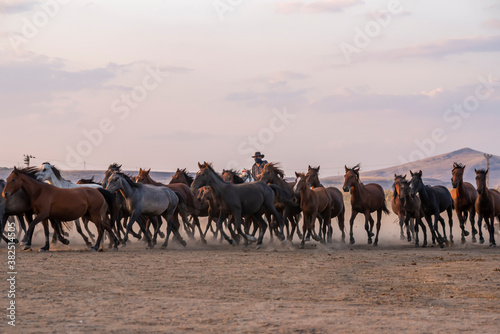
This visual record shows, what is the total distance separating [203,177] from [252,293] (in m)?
7.77

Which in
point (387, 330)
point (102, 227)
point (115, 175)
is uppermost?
point (115, 175)

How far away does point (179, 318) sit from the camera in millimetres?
8102

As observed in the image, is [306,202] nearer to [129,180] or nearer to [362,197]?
[362,197]

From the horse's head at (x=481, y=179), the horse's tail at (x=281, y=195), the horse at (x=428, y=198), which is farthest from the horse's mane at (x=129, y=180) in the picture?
the horse's head at (x=481, y=179)

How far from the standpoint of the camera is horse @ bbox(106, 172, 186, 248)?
17.4 meters

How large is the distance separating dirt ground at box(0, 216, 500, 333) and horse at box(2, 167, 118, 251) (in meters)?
0.78

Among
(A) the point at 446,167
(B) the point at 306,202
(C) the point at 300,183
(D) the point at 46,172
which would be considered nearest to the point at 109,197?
(D) the point at 46,172

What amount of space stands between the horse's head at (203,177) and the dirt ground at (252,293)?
203 centimetres

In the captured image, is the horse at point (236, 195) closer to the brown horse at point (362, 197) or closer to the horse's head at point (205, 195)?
the horse's head at point (205, 195)

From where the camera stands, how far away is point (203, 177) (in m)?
17.6

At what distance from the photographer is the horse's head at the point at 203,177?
17.6 metres

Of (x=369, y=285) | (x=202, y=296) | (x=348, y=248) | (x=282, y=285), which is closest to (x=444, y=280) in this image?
(x=369, y=285)

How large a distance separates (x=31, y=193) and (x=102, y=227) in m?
1.67

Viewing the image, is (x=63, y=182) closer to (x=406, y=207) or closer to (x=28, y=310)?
(x=406, y=207)
